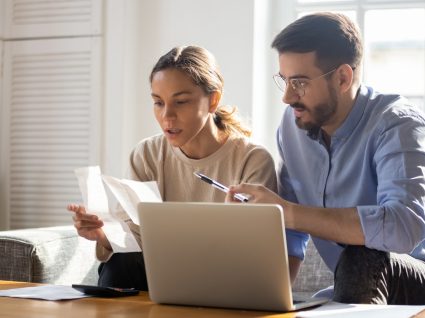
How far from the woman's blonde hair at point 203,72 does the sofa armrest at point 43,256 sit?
2.00 ft

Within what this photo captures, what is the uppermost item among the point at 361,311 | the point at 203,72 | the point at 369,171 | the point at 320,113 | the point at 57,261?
the point at 203,72

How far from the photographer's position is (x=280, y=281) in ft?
4.98

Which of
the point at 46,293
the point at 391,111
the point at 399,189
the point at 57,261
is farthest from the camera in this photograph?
the point at 57,261

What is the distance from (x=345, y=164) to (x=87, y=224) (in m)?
0.67

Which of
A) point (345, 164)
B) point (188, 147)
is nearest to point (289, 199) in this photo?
point (345, 164)

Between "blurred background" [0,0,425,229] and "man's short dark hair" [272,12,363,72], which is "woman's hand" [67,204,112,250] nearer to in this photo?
"man's short dark hair" [272,12,363,72]

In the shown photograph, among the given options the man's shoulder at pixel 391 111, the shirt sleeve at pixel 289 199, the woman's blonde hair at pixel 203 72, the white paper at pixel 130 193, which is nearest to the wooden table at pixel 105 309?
the white paper at pixel 130 193

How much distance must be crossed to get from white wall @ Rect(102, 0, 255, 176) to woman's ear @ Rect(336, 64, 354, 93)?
4.24 feet

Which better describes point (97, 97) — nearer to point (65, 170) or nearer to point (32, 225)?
point (65, 170)

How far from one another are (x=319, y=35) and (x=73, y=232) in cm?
108

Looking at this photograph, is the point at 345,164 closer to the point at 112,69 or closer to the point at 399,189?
the point at 399,189

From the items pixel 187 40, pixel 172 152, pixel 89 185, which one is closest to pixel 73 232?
pixel 172 152

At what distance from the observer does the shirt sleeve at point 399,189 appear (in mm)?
1842

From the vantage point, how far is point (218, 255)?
1547 millimetres
